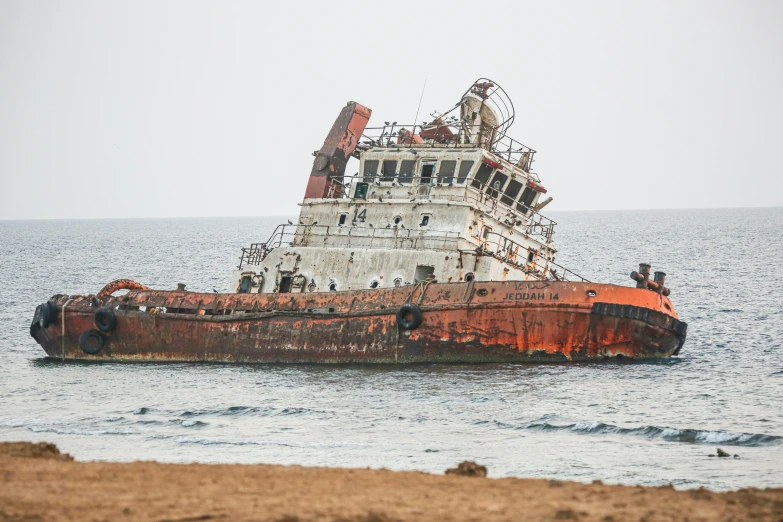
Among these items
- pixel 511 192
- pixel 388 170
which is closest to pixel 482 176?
pixel 511 192

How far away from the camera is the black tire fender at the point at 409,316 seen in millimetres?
20828

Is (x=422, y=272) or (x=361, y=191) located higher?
(x=361, y=191)

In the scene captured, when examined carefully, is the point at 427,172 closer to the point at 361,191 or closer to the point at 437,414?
the point at 361,191

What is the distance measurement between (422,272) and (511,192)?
3.31m

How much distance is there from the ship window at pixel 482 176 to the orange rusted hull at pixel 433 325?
337 centimetres

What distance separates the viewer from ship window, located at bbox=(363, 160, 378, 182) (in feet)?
80.6

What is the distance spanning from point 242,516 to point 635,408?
11443 mm

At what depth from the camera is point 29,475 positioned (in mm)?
8977

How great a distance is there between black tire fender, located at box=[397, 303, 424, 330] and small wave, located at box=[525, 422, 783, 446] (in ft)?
17.9

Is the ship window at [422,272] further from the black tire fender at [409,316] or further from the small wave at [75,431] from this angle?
the small wave at [75,431]

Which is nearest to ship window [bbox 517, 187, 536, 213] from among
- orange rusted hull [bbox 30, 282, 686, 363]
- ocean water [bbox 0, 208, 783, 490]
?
orange rusted hull [bbox 30, 282, 686, 363]

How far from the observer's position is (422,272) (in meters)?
22.3

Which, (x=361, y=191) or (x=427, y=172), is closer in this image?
(x=427, y=172)

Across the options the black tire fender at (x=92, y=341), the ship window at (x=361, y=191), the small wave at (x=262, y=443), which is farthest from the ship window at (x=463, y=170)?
the black tire fender at (x=92, y=341)
